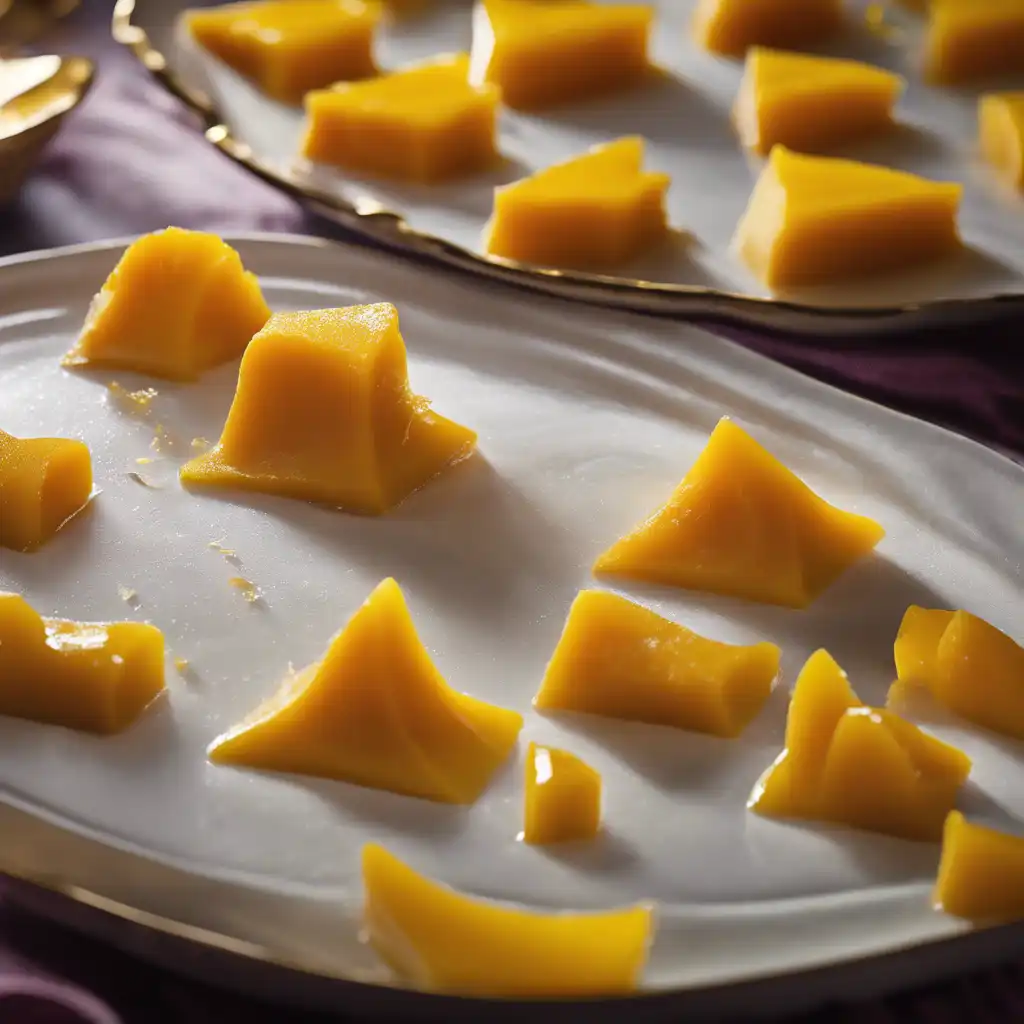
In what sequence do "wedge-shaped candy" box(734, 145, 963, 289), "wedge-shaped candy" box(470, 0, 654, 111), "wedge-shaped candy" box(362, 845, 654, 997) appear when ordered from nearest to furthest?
"wedge-shaped candy" box(362, 845, 654, 997) → "wedge-shaped candy" box(734, 145, 963, 289) → "wedge-shaped candy" box(470, 0, 654, 111)

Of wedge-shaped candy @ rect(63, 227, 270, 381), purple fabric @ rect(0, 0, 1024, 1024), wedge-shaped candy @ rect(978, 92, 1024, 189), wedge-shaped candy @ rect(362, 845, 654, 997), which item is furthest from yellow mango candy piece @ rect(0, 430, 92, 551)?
wedge-shaped candy @ rect(978, 92, 1024, 189)

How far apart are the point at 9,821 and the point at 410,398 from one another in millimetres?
400

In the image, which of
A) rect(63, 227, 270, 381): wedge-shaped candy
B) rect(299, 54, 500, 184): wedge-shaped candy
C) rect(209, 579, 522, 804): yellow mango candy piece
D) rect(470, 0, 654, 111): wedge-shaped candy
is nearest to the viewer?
rect(209, 579, 522, 804): yellow mango candy piece

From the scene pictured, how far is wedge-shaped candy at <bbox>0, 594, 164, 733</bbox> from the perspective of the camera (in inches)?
29.9

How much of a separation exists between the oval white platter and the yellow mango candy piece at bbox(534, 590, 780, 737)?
0.03 ft

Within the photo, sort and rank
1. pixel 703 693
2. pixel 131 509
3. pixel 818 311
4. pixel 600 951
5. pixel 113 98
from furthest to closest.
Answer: pixel 113 98, pixel 818 311, pixel 131 509, pixel 703 693, pixel 600 951

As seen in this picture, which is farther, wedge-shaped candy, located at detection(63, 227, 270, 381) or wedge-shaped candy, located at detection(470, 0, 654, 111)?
wedge-shaped candy, located at detection(470, 0, 654, 111)

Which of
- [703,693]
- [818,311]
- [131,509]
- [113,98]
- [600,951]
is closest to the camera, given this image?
[600,951]

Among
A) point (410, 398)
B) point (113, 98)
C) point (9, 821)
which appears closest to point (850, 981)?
point (9, 821)

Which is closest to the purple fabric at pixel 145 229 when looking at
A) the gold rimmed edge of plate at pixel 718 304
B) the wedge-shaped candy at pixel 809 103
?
the gold rimmed edge of plate at pixel 718 304

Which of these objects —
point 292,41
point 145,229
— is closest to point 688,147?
point 292,41

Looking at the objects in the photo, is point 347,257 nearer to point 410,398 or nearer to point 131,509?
point 410,398

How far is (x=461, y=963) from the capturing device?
620 millimetres

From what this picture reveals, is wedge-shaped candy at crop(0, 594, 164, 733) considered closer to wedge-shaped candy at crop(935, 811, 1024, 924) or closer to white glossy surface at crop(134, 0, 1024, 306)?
wedge-shaped candy at crop(935, 811, 1024, 924)
